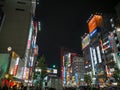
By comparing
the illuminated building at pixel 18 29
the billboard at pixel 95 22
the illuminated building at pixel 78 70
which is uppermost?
the billboard at pixel 95 22

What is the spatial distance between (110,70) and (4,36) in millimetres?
51438

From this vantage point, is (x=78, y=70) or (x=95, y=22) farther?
(x=78, y=70)

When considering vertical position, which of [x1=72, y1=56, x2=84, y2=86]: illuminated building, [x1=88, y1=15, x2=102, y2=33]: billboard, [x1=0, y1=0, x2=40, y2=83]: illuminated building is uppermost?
[x1=88, y1=15, x2=102, y2=33]: billboard

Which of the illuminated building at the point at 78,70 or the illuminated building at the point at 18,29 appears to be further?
the illuminated building at the point at 78,70

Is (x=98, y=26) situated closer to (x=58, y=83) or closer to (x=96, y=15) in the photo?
(x=96, y=15)

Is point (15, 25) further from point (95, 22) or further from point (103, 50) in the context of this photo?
point (95, 22)

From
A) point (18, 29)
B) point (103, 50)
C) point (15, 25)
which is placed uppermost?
point (15, 25)

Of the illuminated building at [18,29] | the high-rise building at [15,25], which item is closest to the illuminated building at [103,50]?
the illuminated building at [18,29]

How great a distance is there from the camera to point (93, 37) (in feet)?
306

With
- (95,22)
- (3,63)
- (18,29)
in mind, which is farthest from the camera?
(95,22)

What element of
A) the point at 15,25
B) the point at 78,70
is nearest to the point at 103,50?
the point at 15,25

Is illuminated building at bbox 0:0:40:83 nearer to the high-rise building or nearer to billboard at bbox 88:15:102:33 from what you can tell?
the high-rise building

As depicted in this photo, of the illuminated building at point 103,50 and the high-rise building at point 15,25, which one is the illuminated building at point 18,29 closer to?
the high-rise building at point 15,25

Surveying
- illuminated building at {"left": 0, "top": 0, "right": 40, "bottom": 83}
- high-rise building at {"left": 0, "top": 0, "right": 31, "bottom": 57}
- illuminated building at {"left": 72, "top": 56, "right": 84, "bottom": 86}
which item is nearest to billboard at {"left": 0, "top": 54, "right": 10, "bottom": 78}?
illuminated building at {"left": 0, "top": 0, "right": 40, "bottom": 83}
